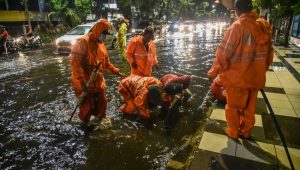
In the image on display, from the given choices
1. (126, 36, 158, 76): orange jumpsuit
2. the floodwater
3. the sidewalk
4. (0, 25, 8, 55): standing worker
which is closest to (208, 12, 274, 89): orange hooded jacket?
the sidewalk

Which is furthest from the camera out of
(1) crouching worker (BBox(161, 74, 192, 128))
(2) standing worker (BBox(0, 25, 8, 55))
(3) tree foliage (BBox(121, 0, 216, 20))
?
(3) tree foliage (BBox(121, 0, 216, 20))

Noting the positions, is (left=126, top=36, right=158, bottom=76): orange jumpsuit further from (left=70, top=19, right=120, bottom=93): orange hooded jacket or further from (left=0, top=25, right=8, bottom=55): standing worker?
(left=0, top=25, right=8, bottom=55): standing worker

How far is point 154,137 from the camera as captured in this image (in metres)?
4.70

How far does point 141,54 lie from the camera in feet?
19.7

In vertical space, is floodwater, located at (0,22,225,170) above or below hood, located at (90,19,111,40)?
below

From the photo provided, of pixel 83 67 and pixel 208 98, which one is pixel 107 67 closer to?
pixel 83 67

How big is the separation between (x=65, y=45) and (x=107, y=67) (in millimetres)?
10402

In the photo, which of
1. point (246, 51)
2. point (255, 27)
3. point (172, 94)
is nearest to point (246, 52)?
point (246, 51)

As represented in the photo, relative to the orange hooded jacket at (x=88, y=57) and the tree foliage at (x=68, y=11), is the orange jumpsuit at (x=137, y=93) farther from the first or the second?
the tree foliage at (x=68, y=11)

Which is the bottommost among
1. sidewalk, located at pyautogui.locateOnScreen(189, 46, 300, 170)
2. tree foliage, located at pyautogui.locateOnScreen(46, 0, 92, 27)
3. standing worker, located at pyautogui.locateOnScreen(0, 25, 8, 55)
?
sidewalk, located at pyautogui.locateOnScreen(189, 46, 300, 170)

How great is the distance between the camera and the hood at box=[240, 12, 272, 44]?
12.0ft

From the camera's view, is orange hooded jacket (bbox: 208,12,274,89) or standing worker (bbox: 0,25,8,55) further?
standing worker (bbox: 0,25,8,55)

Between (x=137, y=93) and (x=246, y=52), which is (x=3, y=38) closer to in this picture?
(x=137, y=93)

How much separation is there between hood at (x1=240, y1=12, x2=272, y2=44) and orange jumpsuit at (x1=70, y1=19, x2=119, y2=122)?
233 cm
